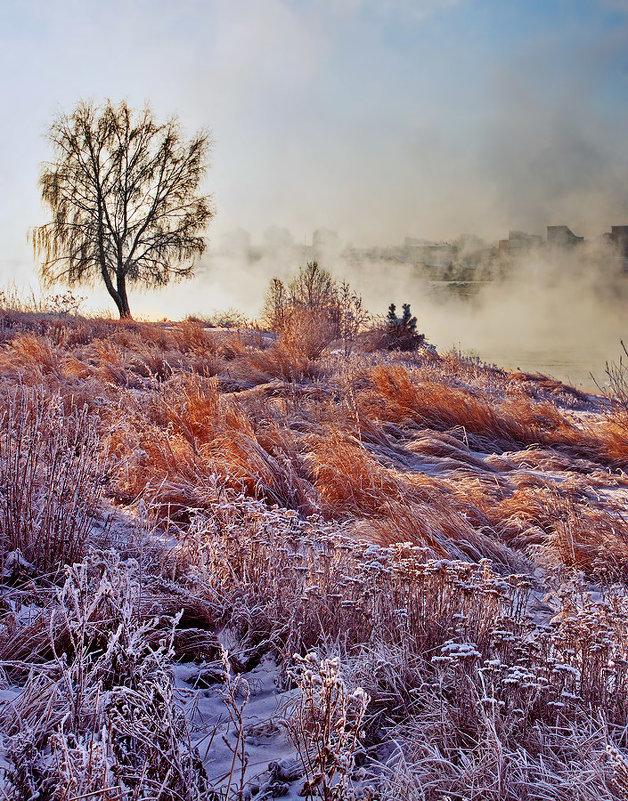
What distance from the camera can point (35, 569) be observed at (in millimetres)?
2494

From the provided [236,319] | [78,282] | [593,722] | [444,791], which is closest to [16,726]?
[444,791]

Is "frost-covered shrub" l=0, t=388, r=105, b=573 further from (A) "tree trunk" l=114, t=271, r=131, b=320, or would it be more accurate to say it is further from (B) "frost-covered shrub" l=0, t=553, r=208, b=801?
(A) "tree trunk" l=114, t=271, r=131, b=320

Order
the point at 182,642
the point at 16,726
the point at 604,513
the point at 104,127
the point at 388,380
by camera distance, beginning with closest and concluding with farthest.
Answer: the point at 16,726, the point at 182,642, the point at 604,513, the point at 388,380, the point at 104,127

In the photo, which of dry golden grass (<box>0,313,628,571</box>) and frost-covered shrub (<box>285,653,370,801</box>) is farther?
dry golden grass (<box>0,313,628,571</box>)

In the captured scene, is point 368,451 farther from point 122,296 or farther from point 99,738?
point 122,296

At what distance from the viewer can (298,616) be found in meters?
2.27

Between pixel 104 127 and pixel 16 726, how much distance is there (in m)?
24.8

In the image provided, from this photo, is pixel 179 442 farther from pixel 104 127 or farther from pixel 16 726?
pixel 104 127

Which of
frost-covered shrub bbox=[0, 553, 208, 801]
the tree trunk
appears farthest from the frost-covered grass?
the tree trunk

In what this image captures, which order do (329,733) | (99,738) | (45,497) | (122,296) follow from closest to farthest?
(329,733), (99,738), (45,497), (122,296)

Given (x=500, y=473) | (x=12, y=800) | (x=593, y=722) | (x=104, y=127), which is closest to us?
(x=12, y=800)

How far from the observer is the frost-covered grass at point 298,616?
1.40 m

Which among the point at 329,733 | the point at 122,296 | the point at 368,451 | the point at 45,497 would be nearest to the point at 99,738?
the point at 329,733

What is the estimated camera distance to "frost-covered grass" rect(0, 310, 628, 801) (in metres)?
1.40
